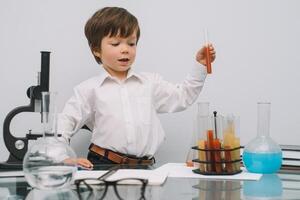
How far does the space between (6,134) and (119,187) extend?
1.83ft

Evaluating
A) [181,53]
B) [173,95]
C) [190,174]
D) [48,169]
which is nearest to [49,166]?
[48,169]

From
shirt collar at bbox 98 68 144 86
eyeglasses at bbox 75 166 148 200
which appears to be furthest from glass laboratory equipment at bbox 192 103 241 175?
shirt collar at bbox 98 68 144 86

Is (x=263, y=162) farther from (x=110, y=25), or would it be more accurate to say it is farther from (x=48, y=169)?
(x=110, y=25)

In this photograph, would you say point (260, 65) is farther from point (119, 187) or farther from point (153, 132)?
point (119, 187)

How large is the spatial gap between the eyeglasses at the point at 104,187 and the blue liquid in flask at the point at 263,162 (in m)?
0.30

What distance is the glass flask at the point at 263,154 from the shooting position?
113 cm

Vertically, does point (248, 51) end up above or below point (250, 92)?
above

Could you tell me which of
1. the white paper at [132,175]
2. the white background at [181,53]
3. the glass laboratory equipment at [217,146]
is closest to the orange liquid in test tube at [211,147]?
the glass laboratory equipment at [217,146]

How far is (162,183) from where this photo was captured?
973 millimetres

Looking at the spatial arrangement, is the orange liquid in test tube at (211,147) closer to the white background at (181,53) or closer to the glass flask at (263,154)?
A: the glass flask at (263,154)

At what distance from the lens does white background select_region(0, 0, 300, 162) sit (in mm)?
1638

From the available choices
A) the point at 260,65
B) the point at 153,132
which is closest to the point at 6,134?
the point at 153,132

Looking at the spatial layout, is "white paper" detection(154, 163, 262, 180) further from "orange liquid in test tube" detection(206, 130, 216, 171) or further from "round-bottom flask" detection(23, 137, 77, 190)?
"round-bottom flask" detection(23, 137, 77, 190)

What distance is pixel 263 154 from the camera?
112cm
